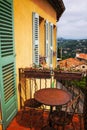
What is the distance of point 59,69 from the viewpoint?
5.29m

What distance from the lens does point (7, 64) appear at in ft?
15.4

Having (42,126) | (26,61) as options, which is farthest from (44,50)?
(42,126)

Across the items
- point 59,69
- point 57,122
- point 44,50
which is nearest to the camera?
point 57,122

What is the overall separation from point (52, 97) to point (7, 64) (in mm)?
1202

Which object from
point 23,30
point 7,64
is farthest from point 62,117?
point 23,30

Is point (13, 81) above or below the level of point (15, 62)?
below

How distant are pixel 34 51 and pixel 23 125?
8.79 feet

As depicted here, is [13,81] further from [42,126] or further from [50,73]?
[42,126]

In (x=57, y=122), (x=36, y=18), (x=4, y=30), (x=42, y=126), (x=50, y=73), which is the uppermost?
(x=36, y=18)

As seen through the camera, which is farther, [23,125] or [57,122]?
[23,125]

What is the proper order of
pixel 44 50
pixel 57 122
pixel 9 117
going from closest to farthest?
pixel 57 122 < pixel 9 117 < pixel 44 50

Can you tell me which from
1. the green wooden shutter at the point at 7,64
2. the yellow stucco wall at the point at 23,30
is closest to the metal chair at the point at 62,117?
the green wooden shutter at the point at 7,64

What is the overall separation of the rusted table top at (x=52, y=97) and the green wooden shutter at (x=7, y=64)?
69cm

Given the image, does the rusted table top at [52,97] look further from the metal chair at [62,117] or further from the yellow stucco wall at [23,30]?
the yellow stucco wall at [23,30]
